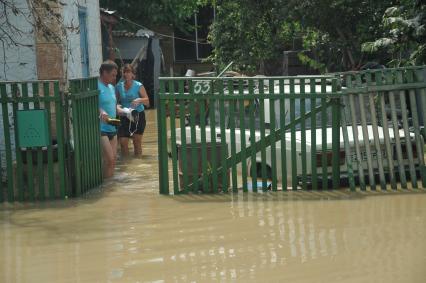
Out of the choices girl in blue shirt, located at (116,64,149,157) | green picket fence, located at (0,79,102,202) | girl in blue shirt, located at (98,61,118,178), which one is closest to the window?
girl in blue shirt, located at (116,64,149,157)

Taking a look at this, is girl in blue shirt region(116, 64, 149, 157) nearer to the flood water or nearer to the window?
the flood water

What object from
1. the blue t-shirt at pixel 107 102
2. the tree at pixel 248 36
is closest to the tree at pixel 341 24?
the tree at pixel 248 36

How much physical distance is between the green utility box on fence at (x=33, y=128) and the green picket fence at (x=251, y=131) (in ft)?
4.85

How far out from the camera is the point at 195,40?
1379 inches

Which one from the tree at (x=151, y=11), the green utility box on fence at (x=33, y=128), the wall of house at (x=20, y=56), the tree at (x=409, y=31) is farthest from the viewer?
the tree at (x=151, y=11)

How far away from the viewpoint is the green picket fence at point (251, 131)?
34.7 feet

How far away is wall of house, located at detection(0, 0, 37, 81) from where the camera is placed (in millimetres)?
12555

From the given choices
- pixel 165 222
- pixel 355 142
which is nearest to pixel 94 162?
pixel 165 222

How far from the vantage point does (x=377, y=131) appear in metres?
10.6

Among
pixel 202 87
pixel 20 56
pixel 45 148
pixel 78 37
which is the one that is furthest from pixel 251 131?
pixel 78 37

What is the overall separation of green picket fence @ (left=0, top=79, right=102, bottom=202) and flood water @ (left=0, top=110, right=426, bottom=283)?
268mm

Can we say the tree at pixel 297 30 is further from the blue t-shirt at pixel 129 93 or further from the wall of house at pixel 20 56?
the wall of house at pixel 20 56

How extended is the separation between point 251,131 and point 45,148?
2.71m

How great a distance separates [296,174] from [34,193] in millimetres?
3452
